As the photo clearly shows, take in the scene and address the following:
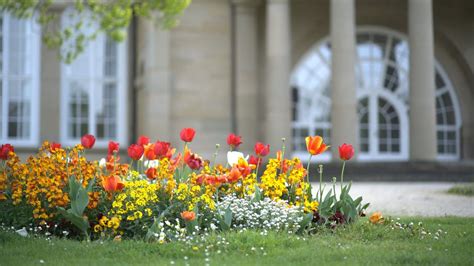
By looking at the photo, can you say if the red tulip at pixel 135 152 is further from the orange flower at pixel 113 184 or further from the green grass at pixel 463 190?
the green grass at pixel 463 190

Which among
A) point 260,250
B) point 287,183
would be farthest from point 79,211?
point 287,183

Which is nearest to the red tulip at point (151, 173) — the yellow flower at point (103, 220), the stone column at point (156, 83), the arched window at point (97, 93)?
the yellow flower at point (103, 220)

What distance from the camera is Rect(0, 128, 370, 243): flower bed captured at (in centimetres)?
727

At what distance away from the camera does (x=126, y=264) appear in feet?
19.7

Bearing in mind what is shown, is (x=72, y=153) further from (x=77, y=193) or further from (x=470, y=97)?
(x=470, y=97)

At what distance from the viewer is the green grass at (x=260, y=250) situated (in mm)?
6152

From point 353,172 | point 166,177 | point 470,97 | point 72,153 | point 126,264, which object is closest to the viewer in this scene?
point 126,264

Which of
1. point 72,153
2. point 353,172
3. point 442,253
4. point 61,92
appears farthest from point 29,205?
point 61,92

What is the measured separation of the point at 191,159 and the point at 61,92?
1820cm

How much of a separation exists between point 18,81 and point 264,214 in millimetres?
19168

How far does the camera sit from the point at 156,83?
2259cm

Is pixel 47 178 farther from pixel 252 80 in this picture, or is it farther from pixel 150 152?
pixel 252 80

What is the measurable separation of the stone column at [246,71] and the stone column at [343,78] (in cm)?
508

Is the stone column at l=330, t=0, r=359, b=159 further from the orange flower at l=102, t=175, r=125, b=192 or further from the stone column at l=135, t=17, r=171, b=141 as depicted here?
the orange flower at l=102, t=175, r=125, b=192
